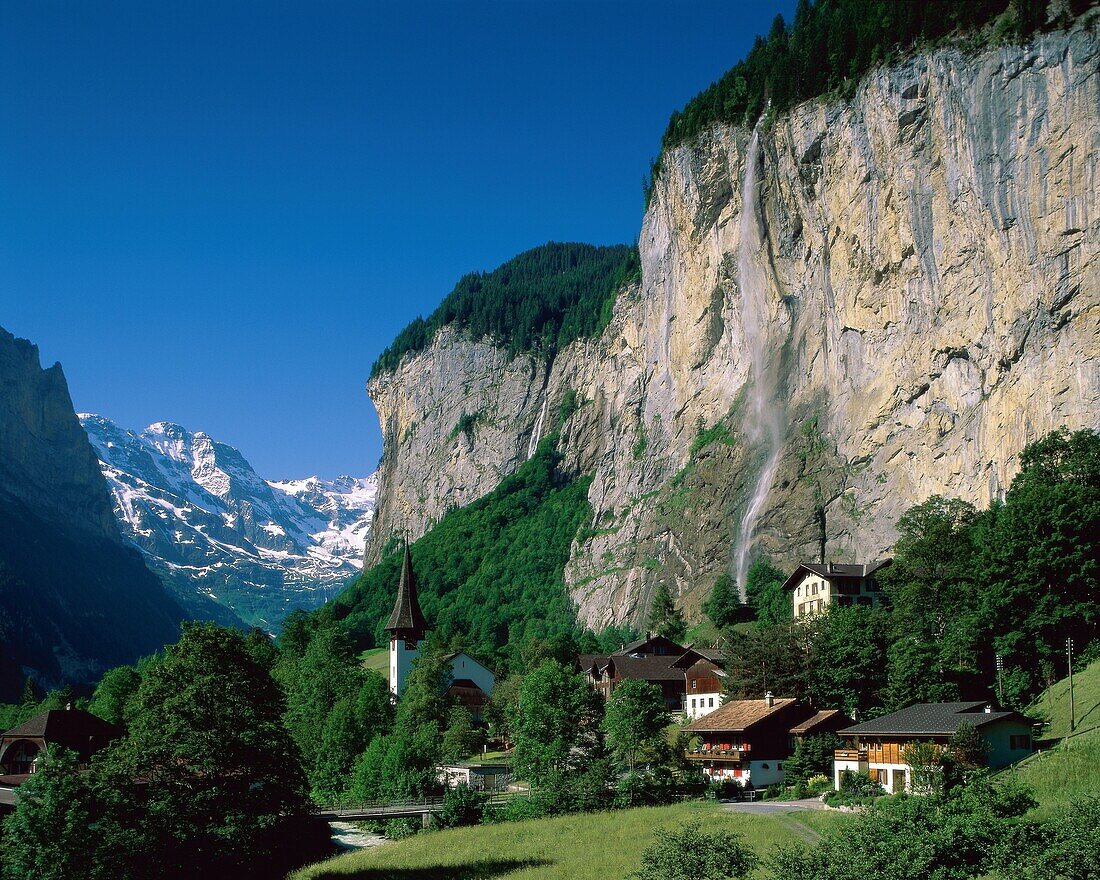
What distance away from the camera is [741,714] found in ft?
A: 202

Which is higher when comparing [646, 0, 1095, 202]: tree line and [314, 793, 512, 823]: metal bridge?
[646, 0, 1095, 202]: tree line

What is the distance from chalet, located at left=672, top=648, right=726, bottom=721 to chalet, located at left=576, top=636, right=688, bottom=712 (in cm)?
150

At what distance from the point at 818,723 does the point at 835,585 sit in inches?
1167

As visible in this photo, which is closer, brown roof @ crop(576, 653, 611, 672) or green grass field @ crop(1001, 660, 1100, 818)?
green grass field @ crop(1001, 660, 1100, 818)

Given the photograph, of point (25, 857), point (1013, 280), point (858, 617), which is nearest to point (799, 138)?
point (1013, 280)

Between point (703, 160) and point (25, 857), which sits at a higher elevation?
point (703, 160)

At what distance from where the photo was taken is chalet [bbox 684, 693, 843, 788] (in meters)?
58.8

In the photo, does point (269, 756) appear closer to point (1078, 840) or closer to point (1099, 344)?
point (1078, 840)

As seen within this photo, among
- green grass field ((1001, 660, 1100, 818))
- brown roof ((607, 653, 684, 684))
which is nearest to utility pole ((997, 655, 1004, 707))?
green grass field ((1001, 660, 1100, 818))

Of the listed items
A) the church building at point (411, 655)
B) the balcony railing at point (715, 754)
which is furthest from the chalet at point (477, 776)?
the church building at point (411, 655)

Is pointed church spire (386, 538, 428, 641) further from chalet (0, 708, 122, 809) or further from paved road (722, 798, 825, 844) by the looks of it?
paved road (722, 798, 825, 844)

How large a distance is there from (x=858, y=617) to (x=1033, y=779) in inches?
890

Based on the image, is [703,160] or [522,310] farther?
[522,310]

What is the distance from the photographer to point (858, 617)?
65188mm
